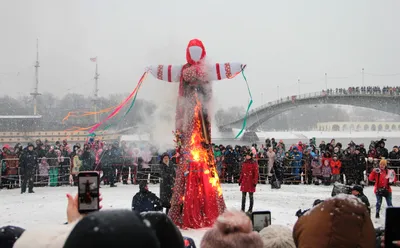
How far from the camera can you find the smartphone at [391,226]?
7.25 feet

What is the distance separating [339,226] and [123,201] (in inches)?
378

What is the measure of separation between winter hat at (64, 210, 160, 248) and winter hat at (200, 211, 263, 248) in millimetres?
875

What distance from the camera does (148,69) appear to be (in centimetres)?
754

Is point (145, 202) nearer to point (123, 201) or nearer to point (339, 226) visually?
point (339, 226)

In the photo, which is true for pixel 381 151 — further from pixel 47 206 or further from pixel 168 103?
pixel 47 206

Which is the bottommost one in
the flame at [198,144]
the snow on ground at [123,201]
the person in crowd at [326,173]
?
the snow on ground at [123,201]

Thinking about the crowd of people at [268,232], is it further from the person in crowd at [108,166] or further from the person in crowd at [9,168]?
the person in crowd at [9,168]

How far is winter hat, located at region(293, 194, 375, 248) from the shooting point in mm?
1991

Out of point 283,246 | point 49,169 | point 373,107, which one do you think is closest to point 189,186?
point 283,246

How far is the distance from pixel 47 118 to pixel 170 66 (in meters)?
31.8

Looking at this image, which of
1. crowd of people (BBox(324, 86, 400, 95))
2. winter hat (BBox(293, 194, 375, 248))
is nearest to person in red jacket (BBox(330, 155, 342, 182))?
winter hat (BBox(293, 194, 375, 248))

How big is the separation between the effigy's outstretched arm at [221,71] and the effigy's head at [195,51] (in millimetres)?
241

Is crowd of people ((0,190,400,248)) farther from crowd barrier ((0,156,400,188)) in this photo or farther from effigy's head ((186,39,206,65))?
crowd barrier ((0,156,400,188))

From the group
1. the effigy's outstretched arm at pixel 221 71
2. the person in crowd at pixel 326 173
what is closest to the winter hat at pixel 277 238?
the effigy's outstretched arm at pixel 221 71
